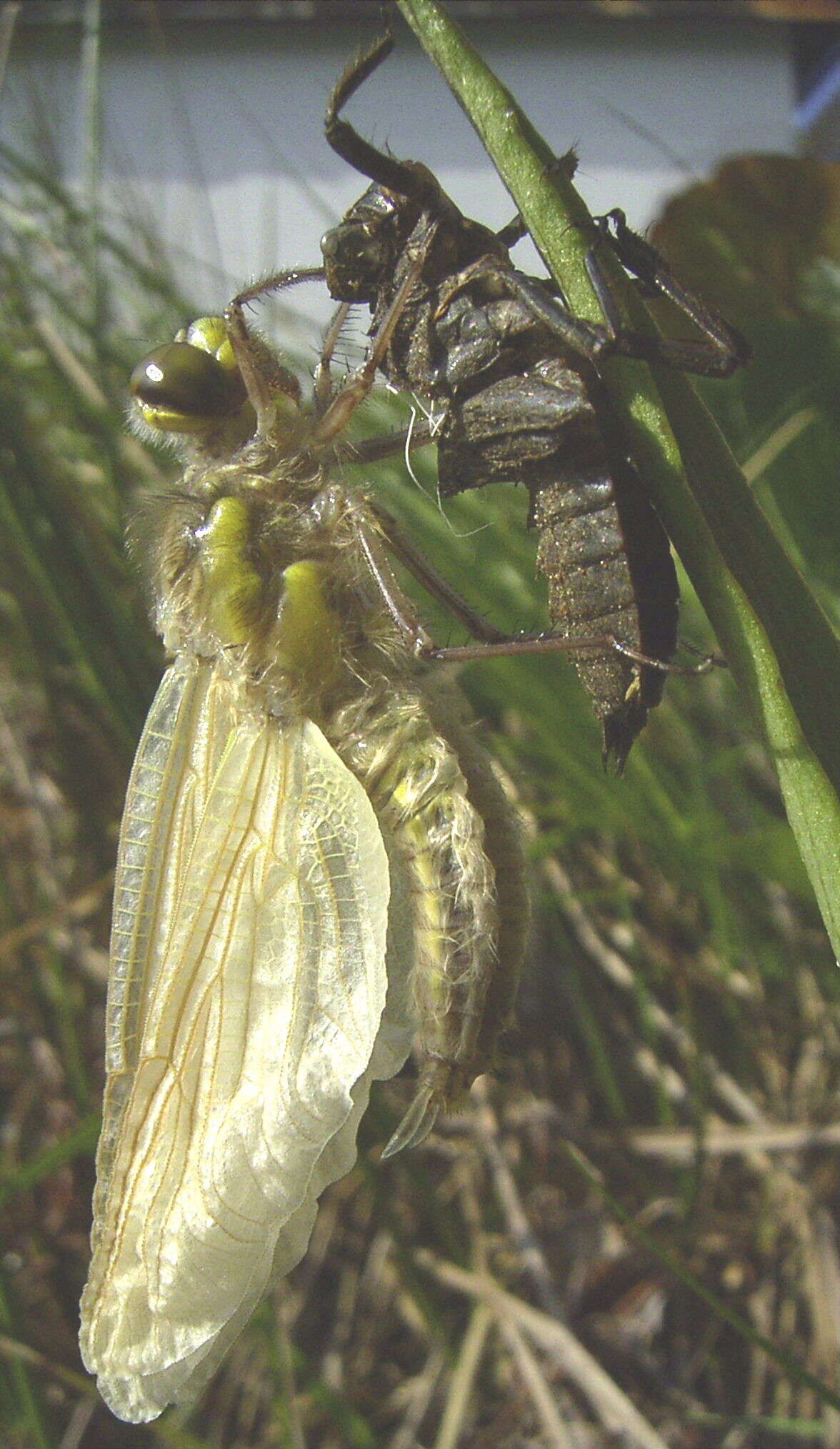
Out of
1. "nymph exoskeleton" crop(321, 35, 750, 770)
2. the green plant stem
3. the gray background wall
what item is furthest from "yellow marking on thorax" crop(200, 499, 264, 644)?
the gray background wall

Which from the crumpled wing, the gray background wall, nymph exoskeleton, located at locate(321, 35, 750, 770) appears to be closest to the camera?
nymph exoskeleton, located at locate(321, 35, 750, 770)

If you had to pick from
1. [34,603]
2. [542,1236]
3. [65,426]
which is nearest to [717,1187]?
[542,1236]

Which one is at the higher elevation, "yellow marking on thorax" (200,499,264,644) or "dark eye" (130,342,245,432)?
"dark eye" (130,342,245,432)

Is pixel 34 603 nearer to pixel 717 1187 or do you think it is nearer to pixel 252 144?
pixel 717 1187

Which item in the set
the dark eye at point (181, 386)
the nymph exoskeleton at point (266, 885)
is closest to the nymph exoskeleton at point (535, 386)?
the nymph exoskeleton at point (266, 885)

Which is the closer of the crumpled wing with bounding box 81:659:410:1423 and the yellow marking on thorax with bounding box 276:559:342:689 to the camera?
the crumpled wing with bounding box 81:659:410:1423

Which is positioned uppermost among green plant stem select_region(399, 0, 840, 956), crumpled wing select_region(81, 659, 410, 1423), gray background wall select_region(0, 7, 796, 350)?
gray background wall select_region(0, 7, 796, 350)

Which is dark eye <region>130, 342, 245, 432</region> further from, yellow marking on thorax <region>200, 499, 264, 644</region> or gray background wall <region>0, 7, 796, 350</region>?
gray background wall <region>0, 7, 796, 350</region>

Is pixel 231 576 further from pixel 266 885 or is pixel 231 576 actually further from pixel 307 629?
pixel 266 885
